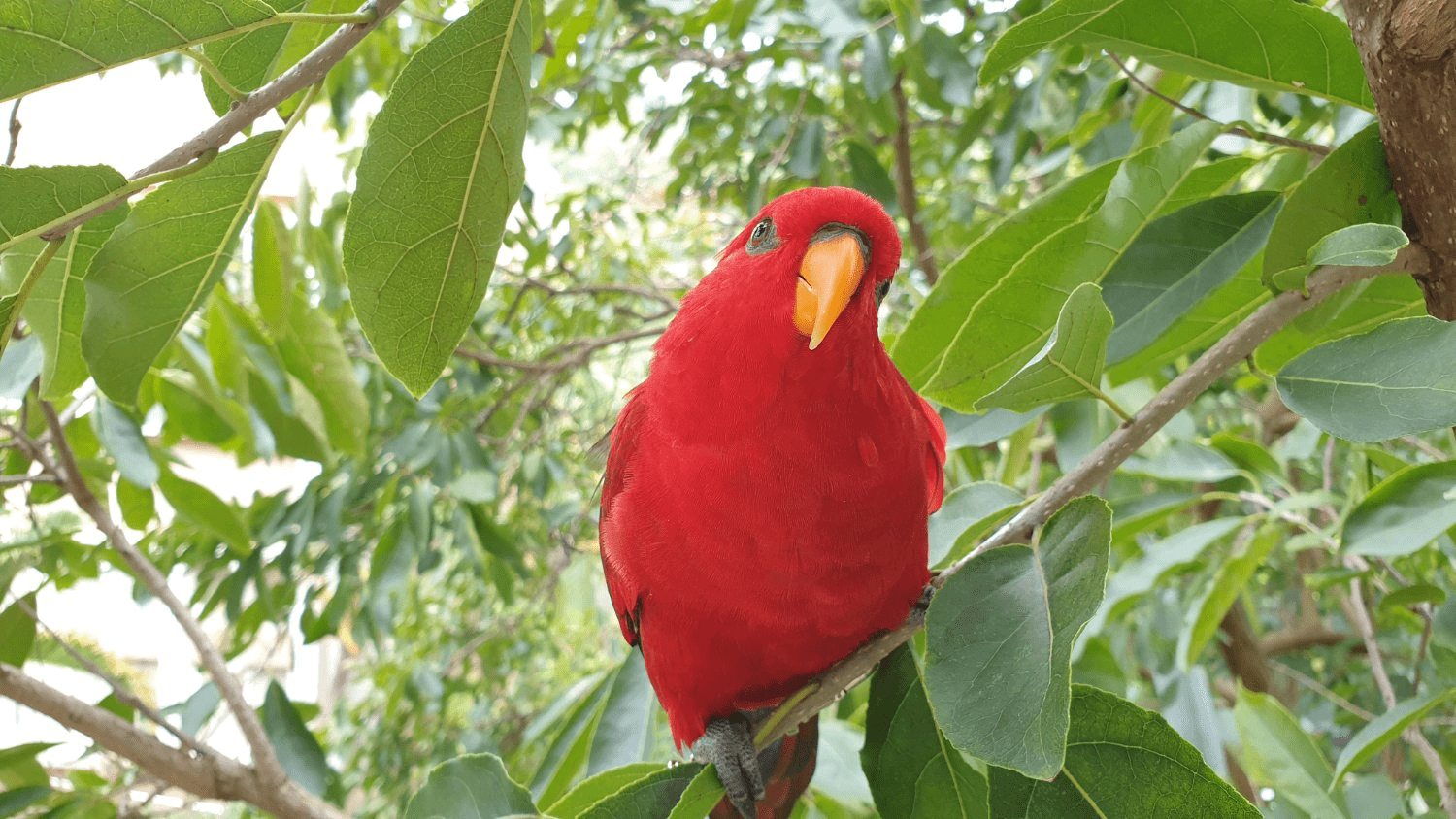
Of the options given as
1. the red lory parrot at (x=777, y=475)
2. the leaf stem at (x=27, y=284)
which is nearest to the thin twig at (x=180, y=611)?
the red lory parrot at (x=777, y=475)

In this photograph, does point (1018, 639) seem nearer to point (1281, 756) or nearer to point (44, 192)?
point (44, 192)

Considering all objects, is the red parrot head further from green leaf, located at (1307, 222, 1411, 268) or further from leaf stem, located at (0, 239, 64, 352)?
leaf stem, located at (0, 239, 64, 352)

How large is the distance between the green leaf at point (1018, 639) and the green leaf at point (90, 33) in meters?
0.57

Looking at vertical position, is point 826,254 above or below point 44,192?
below

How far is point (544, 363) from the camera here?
2.85 meters

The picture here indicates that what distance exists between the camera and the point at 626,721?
1.27 m

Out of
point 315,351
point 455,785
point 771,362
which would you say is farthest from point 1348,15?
point 315,351

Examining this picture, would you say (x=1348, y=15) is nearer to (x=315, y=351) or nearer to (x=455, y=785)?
(x=455, y=785)

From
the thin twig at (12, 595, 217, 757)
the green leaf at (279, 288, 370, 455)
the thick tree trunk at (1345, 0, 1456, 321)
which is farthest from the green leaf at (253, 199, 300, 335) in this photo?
the thick tree trunk at (1345, 0, 1456, 321)

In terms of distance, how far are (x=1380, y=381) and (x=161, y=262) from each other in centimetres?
83

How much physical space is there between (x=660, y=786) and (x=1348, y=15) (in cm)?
74

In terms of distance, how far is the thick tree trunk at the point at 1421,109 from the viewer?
57 cm

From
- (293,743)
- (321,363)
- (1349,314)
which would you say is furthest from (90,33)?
(293,743)

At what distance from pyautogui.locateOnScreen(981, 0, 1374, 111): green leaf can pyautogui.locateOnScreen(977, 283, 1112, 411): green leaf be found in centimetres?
18
